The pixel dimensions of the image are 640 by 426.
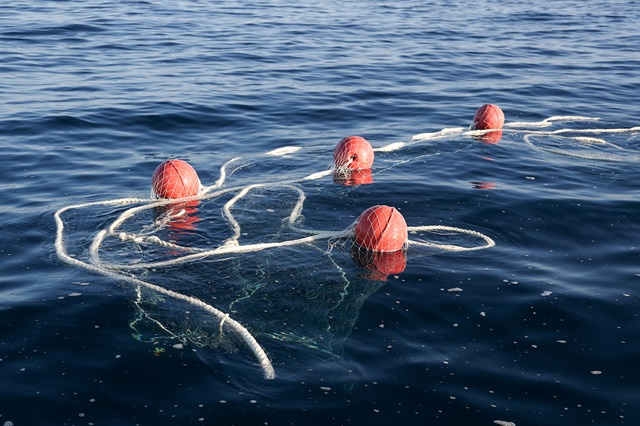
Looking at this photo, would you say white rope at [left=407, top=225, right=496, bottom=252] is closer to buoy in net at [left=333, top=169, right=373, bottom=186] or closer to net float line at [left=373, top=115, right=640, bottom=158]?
buoy in net at [left=333, top=169, right=373, bottom=186]

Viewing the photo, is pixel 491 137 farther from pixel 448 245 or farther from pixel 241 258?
pixel 241 258

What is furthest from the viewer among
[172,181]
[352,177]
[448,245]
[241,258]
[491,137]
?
[491,137]

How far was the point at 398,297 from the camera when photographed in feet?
24.7

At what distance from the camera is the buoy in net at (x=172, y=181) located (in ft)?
32.7

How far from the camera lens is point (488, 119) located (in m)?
13.8

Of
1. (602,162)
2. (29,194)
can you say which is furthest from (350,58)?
(29,194)

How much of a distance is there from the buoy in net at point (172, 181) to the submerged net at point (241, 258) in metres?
0.12

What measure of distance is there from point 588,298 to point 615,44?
63.8 ft

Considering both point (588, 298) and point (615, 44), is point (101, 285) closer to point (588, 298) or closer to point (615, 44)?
point (588, 298)

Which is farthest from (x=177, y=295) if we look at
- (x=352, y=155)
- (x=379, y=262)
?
→ (x=352, y=155)

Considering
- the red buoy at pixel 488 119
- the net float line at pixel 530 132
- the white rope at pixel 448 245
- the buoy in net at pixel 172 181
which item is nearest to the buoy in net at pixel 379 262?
the white rope at pixel 448 245

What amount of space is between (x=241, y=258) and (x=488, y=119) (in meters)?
6.97

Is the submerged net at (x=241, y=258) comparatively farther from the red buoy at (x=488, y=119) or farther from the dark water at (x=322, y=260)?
the red buoy at (x=488, y=119)

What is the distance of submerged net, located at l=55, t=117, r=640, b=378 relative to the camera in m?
6.95
